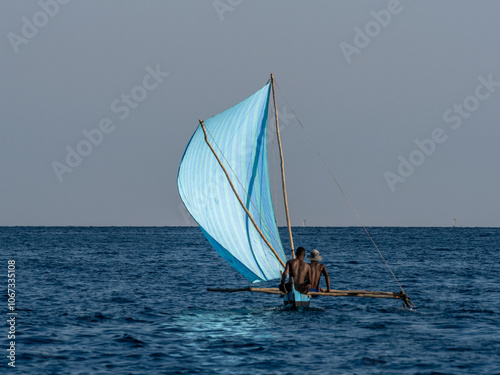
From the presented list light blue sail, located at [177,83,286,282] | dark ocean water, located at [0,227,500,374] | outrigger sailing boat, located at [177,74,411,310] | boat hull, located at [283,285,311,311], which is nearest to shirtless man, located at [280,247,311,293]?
boat hull, located at [283,285,311,311]

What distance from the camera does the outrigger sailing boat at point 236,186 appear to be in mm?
26344

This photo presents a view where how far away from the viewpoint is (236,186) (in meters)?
26.8

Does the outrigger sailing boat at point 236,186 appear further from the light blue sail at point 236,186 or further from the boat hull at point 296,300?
the boat hull at point 296,300

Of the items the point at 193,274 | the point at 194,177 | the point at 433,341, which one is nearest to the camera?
the point at 433,341

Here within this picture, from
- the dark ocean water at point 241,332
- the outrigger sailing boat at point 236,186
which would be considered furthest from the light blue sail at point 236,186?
the dark ocean water at point 241,332

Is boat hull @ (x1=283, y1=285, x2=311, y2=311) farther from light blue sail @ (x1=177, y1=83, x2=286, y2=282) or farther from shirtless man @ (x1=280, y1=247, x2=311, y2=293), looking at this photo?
light blue sail @ (x1=177, y1=83, x2=286, y2=282)

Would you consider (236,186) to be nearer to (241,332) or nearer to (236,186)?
(236,186)

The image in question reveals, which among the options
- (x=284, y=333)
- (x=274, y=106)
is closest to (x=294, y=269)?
(x=284, y=333)

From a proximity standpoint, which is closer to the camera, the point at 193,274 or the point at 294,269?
the point at 294,269

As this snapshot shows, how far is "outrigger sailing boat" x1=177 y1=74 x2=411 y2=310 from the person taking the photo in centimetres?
2634

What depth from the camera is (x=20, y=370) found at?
17.6 m

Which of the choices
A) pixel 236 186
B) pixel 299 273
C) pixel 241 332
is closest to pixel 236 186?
pixel 236 186

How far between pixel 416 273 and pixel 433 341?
96.7 feet

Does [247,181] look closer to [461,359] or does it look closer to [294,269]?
[294,269]
